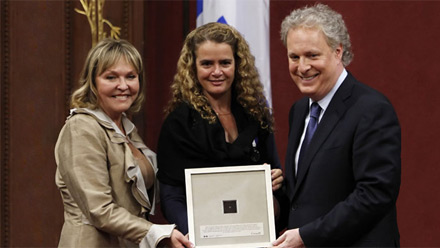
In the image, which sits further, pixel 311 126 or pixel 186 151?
pixel 186 151

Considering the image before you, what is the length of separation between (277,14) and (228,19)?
71cm

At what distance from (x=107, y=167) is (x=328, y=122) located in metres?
0.97

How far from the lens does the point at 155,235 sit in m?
2.80

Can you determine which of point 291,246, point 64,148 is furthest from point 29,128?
point 291,246

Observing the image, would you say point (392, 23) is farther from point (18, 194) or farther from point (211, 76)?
point (18, 194)

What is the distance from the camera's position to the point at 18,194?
4.06m

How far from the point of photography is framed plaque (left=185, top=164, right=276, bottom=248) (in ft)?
8.85

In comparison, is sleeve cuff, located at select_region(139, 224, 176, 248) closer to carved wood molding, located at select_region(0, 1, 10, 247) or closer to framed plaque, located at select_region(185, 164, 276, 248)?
framed plaque, located at select_region(185, 164, 276, 248)

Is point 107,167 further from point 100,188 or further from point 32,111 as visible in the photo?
point 32,111

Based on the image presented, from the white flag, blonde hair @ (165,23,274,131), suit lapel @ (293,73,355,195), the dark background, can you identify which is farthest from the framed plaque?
the dark background

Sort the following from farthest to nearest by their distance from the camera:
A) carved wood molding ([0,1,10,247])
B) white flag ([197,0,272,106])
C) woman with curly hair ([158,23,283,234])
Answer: carved wood molding ([0,1,10,247]) → white flag ([197,0,272,106]) → woman with curly hair ([158,23,283,234])

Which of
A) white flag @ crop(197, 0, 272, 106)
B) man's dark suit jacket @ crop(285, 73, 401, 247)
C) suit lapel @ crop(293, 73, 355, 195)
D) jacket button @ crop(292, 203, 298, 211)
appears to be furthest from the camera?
white flag @ crop(197, 0, 272, 106)

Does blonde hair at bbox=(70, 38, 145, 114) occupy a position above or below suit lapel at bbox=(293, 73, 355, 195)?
above

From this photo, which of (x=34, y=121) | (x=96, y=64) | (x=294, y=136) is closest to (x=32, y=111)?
(x=34, y=121)
